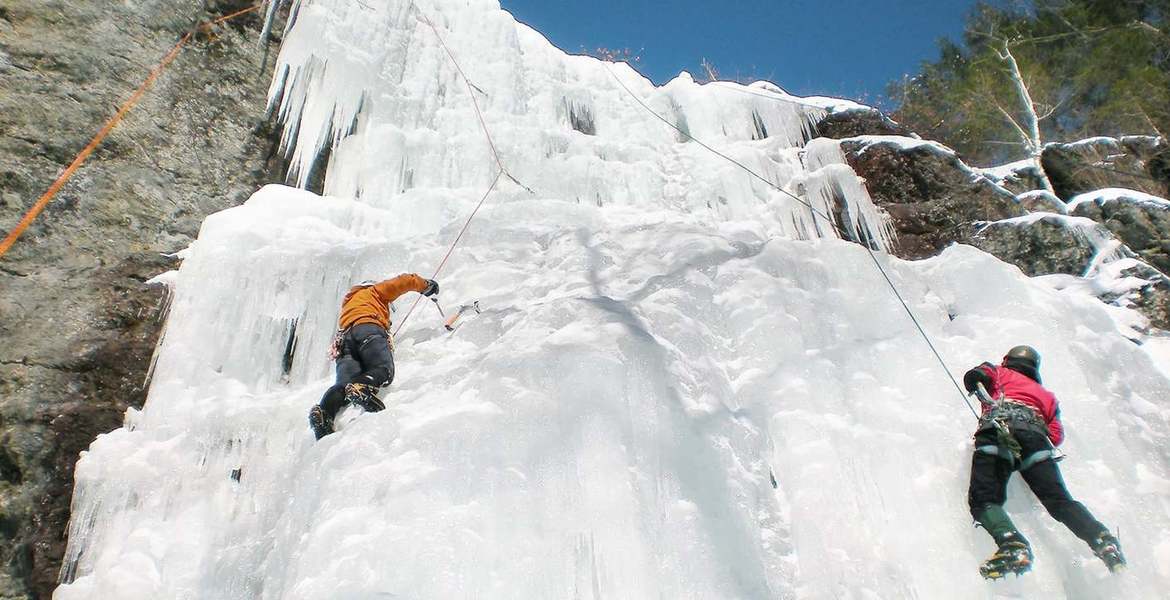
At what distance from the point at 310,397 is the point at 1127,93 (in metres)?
11.4

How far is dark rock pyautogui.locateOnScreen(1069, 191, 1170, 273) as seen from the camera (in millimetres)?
6125

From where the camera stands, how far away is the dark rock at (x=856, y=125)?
7547mm

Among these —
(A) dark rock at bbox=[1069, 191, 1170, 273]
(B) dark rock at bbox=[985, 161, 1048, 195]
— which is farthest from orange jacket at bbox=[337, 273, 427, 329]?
(B) dark rock at bbox=[985, 161, 1048, 195]

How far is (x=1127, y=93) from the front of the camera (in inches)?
409

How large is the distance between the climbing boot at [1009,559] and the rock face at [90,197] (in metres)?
3.80

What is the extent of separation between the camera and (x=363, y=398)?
3.48 metres

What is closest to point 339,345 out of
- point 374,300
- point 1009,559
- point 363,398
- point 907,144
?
point 374,300

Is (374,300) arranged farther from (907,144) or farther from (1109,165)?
(1109,165)

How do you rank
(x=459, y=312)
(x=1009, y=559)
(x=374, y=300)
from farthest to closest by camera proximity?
(x=459, y=312), (x=374, y=300), (x=1009, y=559)

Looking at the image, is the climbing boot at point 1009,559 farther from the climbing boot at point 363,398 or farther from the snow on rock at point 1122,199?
the snow on rock at point 1122,199

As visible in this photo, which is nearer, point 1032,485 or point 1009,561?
point 1009,561

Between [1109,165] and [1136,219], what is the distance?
251cm

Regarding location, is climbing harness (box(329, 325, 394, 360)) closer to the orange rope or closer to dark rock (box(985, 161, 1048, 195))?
the orange rope

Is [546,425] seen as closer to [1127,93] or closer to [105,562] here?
[105,562]
